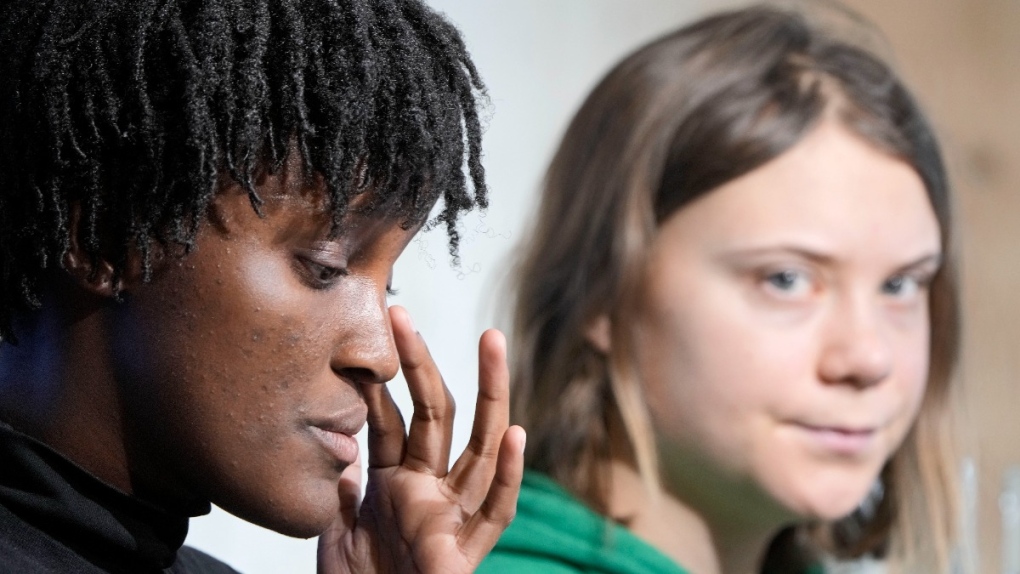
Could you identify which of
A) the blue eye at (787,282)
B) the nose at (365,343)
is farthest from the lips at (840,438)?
the nose at (365,343)

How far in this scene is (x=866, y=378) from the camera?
2.96 ft

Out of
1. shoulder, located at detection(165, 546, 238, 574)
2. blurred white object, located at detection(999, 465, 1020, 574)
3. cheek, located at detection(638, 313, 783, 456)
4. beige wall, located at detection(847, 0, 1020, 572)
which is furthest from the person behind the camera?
beige wall, located at detection(847, 0, 1020, 572)

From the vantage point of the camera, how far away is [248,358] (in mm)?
573

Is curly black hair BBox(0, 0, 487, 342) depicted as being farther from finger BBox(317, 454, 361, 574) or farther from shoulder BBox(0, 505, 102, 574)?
finger BBox(317, 454, 361, 574)

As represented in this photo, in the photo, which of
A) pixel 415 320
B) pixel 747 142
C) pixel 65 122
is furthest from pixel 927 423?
pixel 65 122

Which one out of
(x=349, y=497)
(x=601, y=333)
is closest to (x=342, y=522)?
(x=349, y=497)

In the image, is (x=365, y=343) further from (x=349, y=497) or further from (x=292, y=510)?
(x=349, y=497)

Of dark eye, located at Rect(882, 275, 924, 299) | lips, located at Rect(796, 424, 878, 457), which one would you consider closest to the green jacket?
lips, located at Rect(796, 424, 878, 457)

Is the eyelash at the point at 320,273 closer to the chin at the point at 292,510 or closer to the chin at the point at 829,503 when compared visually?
the chin at the point at 292,510

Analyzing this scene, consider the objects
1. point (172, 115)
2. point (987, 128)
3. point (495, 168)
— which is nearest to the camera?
point (172, 115)

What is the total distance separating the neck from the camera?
951mm

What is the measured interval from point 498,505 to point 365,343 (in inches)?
6.4

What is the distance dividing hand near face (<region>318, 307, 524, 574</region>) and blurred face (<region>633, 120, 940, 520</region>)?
228 mm

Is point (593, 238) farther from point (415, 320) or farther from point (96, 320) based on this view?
point (96, 320)
